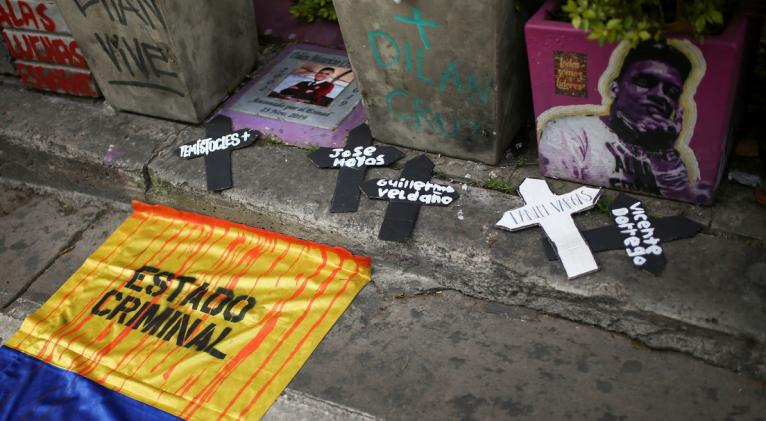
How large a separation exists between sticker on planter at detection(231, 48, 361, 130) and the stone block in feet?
0.59

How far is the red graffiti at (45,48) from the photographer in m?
3.68

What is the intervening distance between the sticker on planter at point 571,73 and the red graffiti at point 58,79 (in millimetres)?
2435

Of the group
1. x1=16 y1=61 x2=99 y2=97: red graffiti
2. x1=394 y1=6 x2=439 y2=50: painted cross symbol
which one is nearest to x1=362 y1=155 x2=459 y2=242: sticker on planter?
x1=394 y1=6 x2=439 y2=50: painted cross symbol

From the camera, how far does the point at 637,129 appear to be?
8.42 feet

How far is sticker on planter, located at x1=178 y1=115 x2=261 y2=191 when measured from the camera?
10.6ft

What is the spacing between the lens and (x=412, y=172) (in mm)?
3043

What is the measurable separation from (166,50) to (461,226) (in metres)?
1.58

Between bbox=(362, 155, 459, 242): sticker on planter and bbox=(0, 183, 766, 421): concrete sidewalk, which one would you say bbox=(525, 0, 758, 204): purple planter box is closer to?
bbox=(362, 155, 459, 242): sticker on planter

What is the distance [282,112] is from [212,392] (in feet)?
4.82

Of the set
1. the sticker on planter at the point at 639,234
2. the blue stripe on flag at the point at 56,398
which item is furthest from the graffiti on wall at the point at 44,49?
the sticker on planter at the point at 639,234

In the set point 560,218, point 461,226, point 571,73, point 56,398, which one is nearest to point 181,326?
point 56,398

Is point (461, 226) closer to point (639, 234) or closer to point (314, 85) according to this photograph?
point (639, 234)

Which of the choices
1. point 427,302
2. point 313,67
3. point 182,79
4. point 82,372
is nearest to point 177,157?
point 182,79

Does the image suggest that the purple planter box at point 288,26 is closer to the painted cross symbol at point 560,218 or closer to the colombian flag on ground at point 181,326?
the colombian flag on ground at point 181,326
